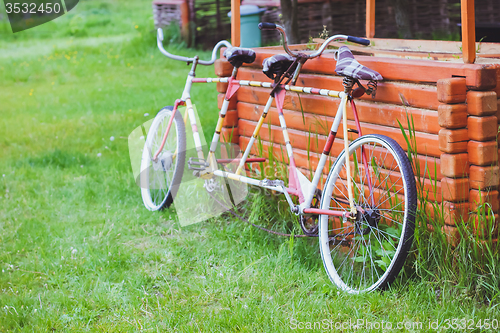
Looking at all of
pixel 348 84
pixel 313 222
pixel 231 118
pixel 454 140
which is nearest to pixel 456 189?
pixel 454 140

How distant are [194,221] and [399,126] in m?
1.68

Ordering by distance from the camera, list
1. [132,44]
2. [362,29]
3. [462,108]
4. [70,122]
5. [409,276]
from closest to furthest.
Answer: [462,108]
[409,276]
[70,122]
[362,29]
[132,44]

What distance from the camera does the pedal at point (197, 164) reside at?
3598mm

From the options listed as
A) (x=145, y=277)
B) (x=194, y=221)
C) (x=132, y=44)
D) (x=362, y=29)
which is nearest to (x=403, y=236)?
(x=145, y=277)

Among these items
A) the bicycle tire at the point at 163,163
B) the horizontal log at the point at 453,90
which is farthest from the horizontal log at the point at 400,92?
the bicycle tire at the point at 163,163

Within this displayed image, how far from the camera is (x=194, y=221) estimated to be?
382cm

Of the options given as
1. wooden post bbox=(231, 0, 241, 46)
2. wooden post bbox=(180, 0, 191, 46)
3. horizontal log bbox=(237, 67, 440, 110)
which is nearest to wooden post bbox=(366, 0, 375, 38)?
wooden post bbox=(231, 0, 241, 46)

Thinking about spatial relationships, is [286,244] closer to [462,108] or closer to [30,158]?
[462,108]

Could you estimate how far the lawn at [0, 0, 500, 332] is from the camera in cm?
251

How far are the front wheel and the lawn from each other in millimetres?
121

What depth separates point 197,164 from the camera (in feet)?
11.8

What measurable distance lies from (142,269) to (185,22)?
34.5 ft

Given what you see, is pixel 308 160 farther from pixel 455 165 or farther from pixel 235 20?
pixel 235 20

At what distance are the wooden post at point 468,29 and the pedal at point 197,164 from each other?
5.88ft
